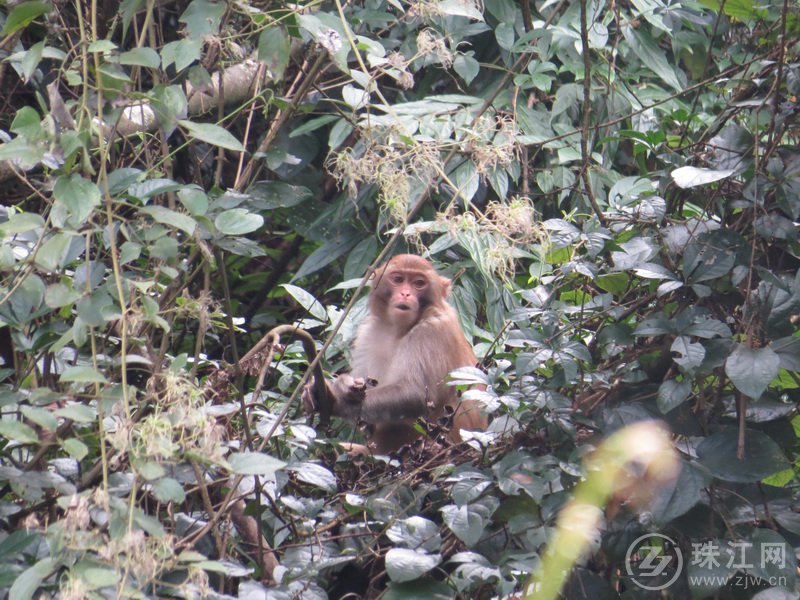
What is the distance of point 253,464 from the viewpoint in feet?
8.64

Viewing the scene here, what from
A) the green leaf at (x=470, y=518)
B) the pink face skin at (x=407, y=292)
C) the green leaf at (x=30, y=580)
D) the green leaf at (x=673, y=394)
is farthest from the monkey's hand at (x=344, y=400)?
the green leaf at (x=30, y=580)

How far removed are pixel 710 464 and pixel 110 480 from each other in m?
1.91

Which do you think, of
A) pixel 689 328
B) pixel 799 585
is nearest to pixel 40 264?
pixel 689 328

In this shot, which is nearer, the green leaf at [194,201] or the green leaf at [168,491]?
the green leaf at [168,491]

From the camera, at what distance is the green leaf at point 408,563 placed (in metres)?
3.12

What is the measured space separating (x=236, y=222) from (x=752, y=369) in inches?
67.5

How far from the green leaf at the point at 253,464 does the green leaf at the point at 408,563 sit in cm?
70

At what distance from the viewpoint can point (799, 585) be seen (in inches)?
127

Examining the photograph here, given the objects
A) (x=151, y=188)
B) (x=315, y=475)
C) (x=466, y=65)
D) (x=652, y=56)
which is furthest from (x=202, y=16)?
(x=652, y=56)

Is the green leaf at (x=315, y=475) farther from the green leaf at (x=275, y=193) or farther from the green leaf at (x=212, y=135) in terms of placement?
the green leaf at (x=212, y=135)

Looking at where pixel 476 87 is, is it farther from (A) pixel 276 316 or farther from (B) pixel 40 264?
(B) pixel 40 264

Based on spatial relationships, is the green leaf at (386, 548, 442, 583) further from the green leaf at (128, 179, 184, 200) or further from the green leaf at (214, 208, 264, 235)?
the green leaf at (128, 179, 184, 200)

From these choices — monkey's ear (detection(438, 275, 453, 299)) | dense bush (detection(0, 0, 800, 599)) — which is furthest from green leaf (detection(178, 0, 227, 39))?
monkey's ear (detection(438, 275, 453, 299))

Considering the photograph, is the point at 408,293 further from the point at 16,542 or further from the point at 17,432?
the point at 17,432
